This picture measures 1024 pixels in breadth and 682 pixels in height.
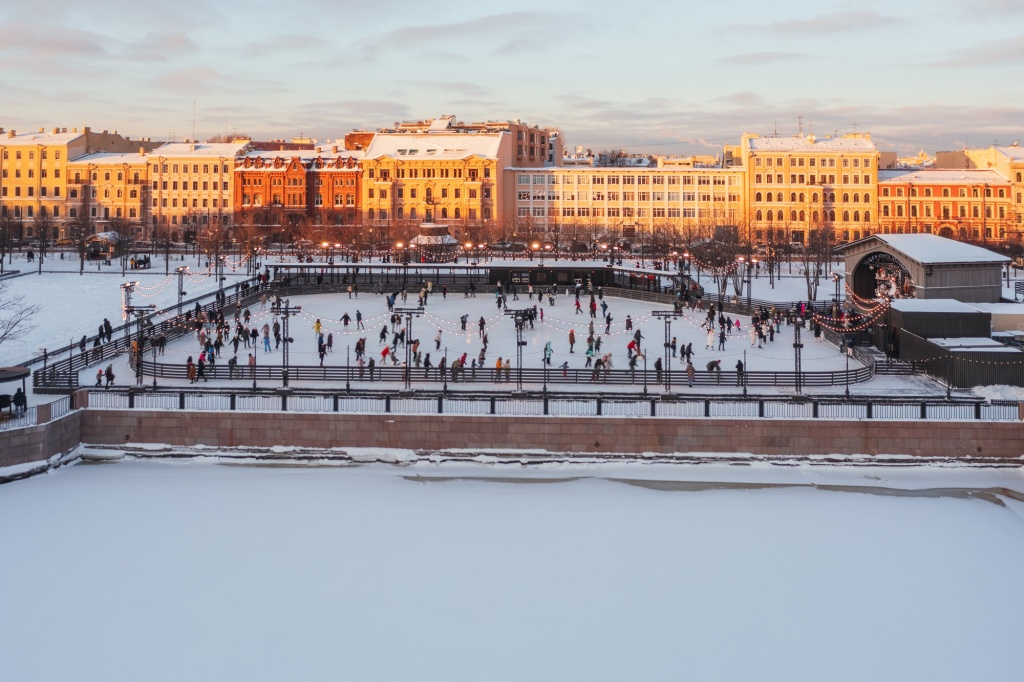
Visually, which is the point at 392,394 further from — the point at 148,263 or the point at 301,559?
the point at 148,263

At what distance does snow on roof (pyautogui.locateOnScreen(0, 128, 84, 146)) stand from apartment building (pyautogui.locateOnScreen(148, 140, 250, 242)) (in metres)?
11.6

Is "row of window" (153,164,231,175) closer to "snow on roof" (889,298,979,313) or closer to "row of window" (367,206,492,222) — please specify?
"row of window" (367,206,492,222)

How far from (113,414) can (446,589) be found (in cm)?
1244

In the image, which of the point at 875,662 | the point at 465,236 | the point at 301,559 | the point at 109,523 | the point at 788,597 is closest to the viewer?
the point at 875,662

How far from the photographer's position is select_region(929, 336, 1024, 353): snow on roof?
30.7 m

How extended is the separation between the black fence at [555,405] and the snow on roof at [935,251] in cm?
1549

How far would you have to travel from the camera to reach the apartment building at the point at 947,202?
322ft

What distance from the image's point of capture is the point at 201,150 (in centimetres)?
10775

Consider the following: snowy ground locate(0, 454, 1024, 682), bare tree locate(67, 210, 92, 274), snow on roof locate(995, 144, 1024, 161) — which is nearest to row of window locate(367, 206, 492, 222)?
bare tree locate(67, 210, 92, 274)

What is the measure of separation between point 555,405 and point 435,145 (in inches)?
3183

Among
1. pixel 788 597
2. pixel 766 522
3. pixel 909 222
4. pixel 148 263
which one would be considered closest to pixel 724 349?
pixel 766 522

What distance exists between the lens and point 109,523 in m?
20.8

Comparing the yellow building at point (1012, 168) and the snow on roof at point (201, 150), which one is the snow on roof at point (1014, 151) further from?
the snow on roof at point (201, 150)

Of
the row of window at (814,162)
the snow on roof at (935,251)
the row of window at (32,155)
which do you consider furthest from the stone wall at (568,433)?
the row of window at (32,155)
